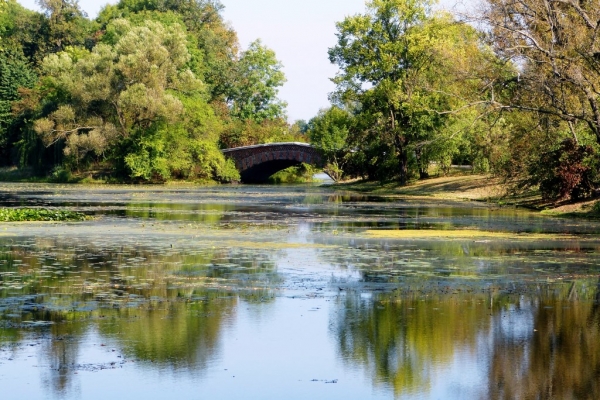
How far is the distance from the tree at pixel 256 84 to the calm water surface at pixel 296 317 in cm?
7997

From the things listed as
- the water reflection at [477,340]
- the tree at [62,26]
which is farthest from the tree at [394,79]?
the tree at [62,26]

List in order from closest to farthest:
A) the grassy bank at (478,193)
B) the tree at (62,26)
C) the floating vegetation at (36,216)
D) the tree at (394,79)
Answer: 1. the floating vegetation at (36,216)
2. the grassy bank at (478,193)
3. the tree at (394,79)
4. the tree at (62,26)

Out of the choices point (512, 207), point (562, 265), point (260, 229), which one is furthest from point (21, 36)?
point (562, 265)

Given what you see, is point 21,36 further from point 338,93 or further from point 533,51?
point 533,51

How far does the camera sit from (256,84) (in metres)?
104

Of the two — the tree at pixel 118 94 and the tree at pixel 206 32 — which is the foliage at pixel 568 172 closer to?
the tree at pixel 118 94

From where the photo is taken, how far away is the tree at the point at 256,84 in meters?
→ 104

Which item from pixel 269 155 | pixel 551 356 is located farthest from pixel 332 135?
pixel 551 356

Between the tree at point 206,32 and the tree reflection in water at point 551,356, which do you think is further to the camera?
the tree at point 206,32

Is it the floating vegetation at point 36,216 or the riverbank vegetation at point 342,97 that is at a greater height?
the riverbank vegetation at point 342,97

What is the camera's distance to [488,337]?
38.3 ft

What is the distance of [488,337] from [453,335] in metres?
0.40

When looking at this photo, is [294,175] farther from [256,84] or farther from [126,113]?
[126,113]

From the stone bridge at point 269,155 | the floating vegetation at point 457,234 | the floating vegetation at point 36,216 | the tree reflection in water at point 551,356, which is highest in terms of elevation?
the stone bridge at point 269,155
